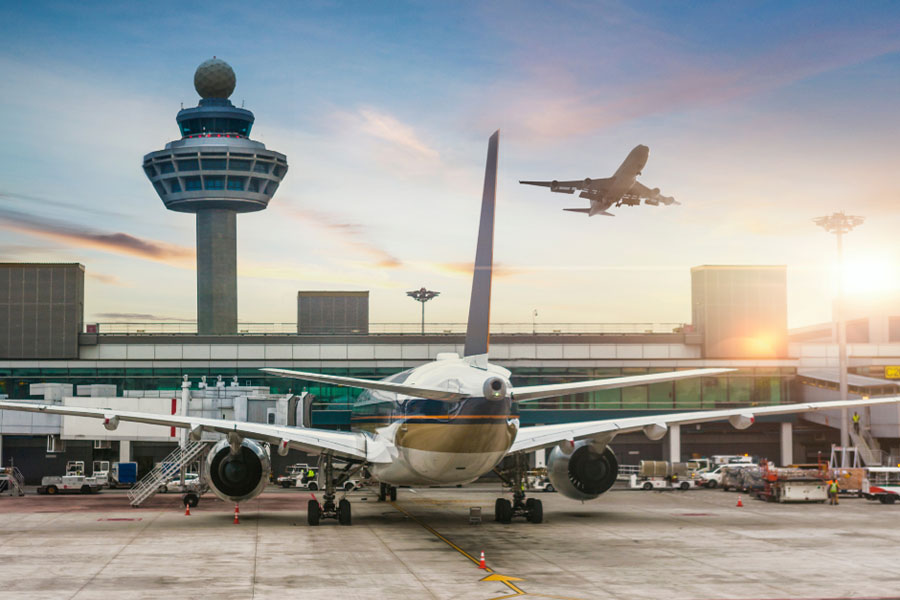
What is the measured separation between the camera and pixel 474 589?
2338 centimetres

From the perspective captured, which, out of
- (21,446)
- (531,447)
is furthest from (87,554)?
(21,446)

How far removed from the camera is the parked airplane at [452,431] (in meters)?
30.9

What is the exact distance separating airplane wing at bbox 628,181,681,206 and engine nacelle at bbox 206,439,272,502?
3429 cm

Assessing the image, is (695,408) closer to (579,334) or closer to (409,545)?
(579,334)

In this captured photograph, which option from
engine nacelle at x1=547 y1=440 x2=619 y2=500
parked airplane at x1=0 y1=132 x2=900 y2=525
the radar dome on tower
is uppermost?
the radar dome on tower

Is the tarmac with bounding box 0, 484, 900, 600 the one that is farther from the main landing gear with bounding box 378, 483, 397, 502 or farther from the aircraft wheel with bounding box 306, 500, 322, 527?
the main landing gear with bounding box 378, 483, 397, 502

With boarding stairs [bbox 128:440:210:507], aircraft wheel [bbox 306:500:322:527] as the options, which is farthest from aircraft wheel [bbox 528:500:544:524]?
boarding stairs [bbox 128:440:210:507]

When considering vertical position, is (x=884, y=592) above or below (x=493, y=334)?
below

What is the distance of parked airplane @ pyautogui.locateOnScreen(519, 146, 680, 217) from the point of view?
61281mm

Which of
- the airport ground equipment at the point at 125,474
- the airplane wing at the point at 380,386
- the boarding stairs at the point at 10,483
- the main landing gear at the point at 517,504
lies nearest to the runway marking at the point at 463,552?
the main landing gear at the point at 517,504

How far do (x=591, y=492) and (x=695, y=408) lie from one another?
4228 centimetres

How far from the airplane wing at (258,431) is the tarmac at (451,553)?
300cm

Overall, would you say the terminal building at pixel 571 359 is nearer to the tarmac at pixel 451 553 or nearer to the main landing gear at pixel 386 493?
the main landing gear at pixel 386 493

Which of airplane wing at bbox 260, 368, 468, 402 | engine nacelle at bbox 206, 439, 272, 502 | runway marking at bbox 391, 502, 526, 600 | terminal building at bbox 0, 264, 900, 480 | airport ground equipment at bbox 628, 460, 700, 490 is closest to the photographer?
runway marking at bbox 391, 502, 526, 600
